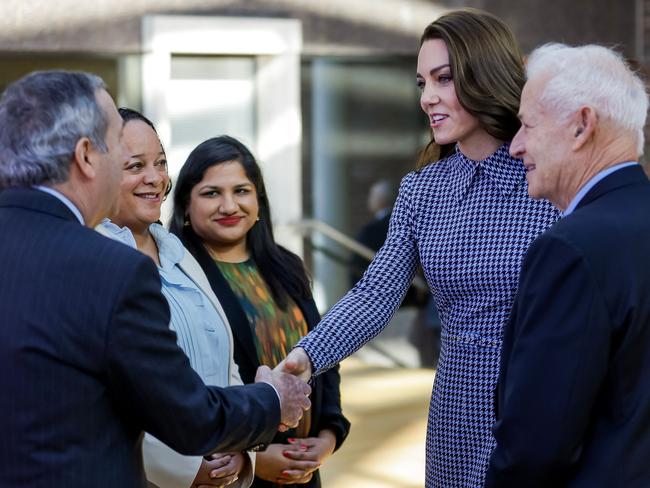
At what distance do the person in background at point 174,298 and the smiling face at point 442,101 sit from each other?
2.49ft

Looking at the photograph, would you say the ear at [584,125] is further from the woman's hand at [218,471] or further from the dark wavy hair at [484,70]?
the woman's hand at [218,471]

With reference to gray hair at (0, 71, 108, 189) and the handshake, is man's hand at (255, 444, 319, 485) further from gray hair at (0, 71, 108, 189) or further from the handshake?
gray hair at (0, 71, 108, 189)

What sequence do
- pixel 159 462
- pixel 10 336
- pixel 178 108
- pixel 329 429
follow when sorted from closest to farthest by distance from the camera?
pixel 10 336, pixel 159 462, pixel 329 429, pixel 178 108

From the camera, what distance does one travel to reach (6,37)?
27.9ft

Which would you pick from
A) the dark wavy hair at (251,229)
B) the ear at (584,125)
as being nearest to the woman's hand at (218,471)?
the dark wavy hair at (251,229)

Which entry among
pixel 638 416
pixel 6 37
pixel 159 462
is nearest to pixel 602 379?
pixel 638 416

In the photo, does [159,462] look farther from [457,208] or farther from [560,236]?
[560,236]

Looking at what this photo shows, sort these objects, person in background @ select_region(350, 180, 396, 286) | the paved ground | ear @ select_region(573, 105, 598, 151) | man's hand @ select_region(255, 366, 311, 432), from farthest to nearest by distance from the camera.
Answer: person in background @ select_region(350, 180, 396, 286) → the paved ground → man's hand @ select_region(255, 366, 311, 432) → ear @ select_region(573, 105, 598, 151)

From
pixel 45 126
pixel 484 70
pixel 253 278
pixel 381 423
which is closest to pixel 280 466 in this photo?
pixel 253 278

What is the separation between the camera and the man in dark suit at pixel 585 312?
6.25 feet

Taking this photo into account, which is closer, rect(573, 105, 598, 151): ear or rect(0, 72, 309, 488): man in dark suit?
rect(0, 72, 309, 488): man in dark suit

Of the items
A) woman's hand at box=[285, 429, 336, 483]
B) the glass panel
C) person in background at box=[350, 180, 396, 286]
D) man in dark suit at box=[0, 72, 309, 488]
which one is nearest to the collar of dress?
woman's hand at box=[285, 429, 336, 483]

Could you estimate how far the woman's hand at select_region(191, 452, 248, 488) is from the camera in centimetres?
281

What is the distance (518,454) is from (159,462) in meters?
1.04
